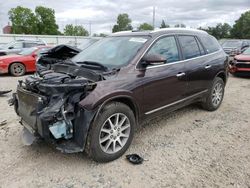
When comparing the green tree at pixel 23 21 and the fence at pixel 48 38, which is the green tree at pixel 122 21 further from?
the fence at pixel 48 38

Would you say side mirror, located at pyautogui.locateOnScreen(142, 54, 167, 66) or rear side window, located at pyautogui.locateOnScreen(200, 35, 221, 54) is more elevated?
rear side window, located at pyautogui.locateOnScreen(200, 35, 221, 54)

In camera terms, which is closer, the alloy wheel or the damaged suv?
the damaged suv

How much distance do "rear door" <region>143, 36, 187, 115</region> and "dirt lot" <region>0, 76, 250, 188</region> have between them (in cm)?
61

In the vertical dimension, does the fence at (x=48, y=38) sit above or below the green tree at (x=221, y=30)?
below

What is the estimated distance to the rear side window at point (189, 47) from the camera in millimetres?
4758

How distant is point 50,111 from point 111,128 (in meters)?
0.87

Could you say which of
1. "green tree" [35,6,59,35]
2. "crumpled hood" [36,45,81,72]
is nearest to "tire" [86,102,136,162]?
"crumpled hood" [36,45,81,72]

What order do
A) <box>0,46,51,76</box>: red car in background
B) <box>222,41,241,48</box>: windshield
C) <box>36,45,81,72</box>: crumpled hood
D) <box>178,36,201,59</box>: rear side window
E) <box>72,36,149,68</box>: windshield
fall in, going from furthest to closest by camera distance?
<box>222,41,241,48</box>: windshield < <box>0,46,51,76</box>: red car in background < <box>36,45,81,72</box>: crumpled hood < <box>178,36,201,59</box>: rear side window < <box>72,36,149,68</box>: windshield

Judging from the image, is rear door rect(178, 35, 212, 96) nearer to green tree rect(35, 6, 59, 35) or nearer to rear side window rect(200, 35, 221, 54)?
rear side window rect(200, 35, 221, 54)

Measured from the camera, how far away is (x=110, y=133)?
3.54m

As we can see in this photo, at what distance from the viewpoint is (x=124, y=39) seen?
445cm

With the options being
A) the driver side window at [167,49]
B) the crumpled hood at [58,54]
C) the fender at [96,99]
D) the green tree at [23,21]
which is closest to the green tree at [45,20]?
the green tree at [23,21]

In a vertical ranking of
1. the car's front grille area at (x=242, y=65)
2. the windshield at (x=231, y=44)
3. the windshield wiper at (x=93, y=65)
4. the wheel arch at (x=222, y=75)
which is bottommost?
the car's front grille area at (x=242, y=65)

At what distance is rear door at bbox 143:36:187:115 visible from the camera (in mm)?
3984
